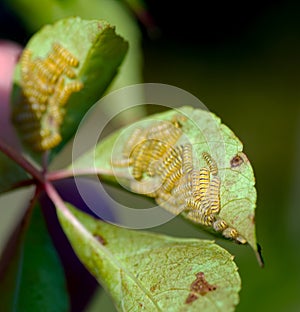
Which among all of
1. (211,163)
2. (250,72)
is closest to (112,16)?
(211,163)

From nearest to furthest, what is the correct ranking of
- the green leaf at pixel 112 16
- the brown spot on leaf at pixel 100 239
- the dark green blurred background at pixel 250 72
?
the brown spot on leaf at pixel 100 239, the green leaf at pixel 112 16, the dark green blurred background at pixel 250 72

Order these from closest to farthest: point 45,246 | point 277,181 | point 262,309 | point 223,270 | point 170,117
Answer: point 223,270 < point 170,117 < point 45,246 < point 262,309 < point 277,181

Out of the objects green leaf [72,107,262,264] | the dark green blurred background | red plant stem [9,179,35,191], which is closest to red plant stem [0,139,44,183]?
red plant stem [9,179,35,191]

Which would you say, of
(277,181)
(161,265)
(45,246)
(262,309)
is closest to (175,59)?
(277,181)

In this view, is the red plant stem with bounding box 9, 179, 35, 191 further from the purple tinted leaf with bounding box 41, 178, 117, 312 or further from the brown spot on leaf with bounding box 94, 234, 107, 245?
the purple tinted leaf with bounding box 41, 178, 117, 312

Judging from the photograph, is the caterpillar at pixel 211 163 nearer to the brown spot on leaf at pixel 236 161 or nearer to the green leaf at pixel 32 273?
the brown spot on leaf at pixel 236 161

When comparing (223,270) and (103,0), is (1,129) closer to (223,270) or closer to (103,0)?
(103,0)

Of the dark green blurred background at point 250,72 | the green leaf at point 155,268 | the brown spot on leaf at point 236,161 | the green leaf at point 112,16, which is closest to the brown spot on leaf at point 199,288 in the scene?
the green leaf at point 155,268
